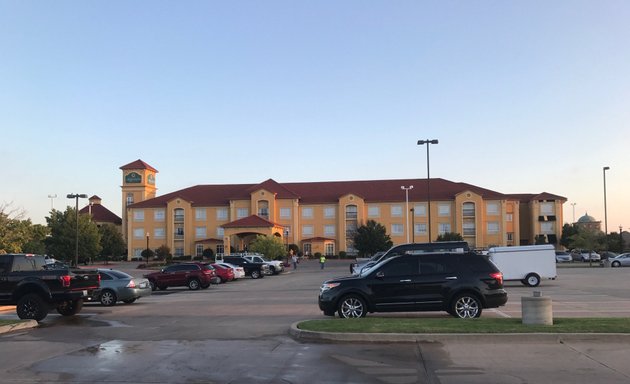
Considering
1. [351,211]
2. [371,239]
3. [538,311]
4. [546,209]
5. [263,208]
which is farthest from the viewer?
[546,209]

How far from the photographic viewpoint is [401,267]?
591 inches

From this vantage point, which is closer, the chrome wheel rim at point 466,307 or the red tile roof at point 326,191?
the chrome wheel rim at point 466,307

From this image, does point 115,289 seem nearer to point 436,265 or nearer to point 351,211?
point 436,265

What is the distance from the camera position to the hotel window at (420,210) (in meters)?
91.5

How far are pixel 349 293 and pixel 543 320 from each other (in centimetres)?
471

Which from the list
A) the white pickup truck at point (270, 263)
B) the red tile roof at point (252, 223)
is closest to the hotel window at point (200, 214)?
the red tile roof at point (252, 223)

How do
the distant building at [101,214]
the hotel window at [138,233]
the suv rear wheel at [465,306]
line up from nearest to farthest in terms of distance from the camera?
the suv rear wheel at [465,306]
the hotel window at [138,233]
the distant building at [101,214]

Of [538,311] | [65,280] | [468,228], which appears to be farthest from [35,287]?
→ [468,228]

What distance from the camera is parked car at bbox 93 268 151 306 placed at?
2175 centimetres

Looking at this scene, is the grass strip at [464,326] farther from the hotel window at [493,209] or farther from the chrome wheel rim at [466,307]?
the hotel window at [493,209]

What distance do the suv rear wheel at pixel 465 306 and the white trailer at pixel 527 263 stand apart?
16.2 meters

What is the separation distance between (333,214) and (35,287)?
256 ft

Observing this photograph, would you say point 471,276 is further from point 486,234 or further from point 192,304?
point 486,234

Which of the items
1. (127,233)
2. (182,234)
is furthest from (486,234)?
(127,233)
